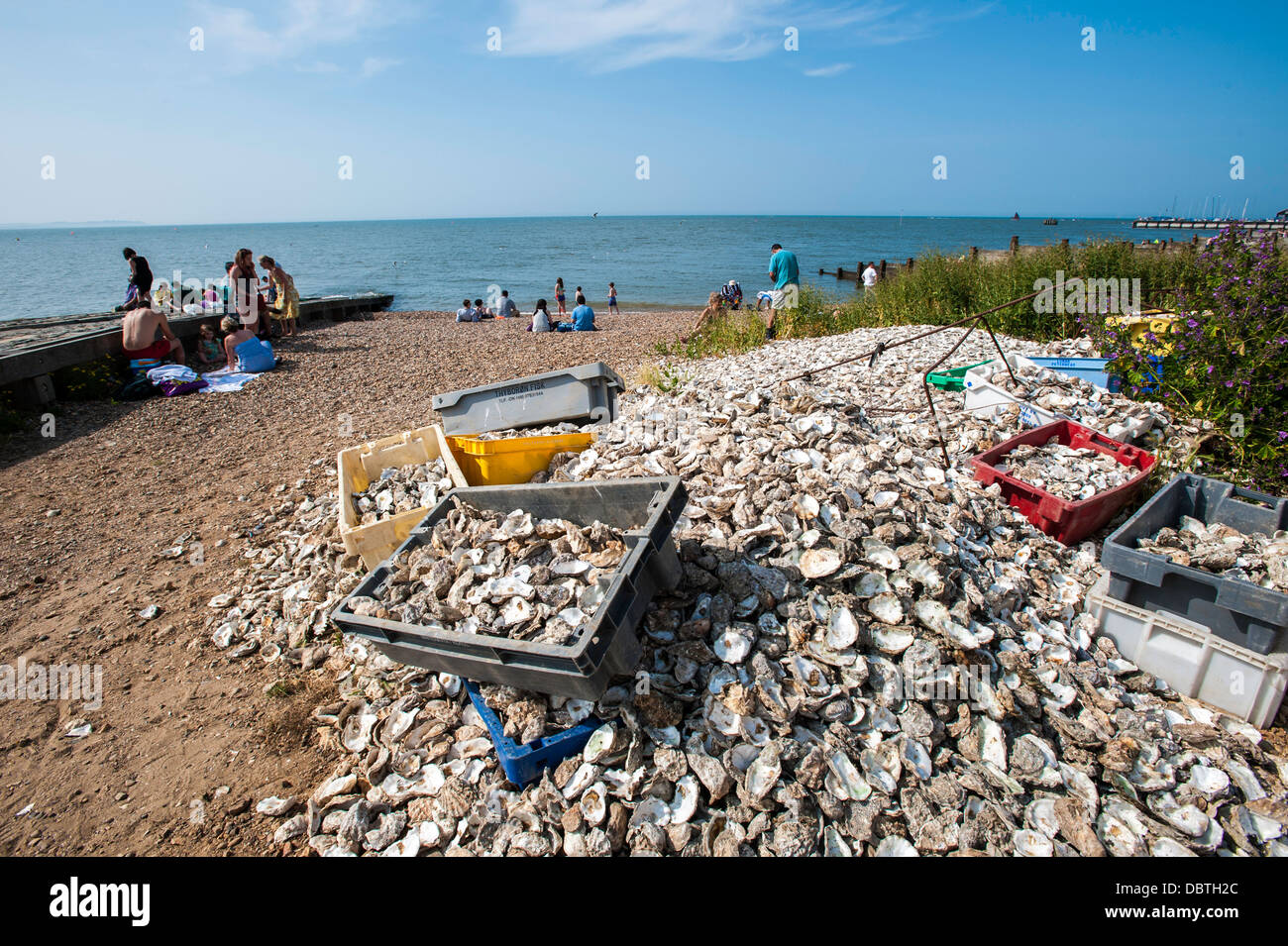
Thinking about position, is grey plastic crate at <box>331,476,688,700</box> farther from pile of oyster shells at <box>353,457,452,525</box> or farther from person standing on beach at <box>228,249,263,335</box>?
person standing on beach at <box>228,249,263,335</box>

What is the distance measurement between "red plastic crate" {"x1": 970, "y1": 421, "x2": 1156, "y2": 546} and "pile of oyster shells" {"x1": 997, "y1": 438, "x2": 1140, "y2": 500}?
6 cm

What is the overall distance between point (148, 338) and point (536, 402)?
765cm

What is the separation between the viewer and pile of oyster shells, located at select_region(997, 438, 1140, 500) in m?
4.30

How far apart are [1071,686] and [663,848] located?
2040 mm

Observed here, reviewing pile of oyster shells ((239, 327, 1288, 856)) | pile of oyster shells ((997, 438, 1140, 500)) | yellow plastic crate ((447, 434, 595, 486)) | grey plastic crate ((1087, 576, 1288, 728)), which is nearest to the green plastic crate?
pile of oyster shells ((997, 438, 1140, 500))

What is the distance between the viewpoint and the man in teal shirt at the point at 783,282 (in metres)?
11.4

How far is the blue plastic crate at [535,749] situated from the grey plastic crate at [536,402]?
11.7ft

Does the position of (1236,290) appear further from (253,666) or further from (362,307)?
(362,307)

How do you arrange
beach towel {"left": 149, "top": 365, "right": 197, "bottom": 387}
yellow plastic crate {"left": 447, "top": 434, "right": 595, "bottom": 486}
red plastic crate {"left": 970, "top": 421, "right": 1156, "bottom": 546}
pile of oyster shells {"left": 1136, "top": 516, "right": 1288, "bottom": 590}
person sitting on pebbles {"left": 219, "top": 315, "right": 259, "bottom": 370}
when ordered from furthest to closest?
person sitting on pebbles {"left": 219, "top": 315, "right": 259, "bottom": 370}
beach towel {"left": 149, "top": 365, "right": 197, "bottom": 387}
yellow plastic crate {"left": 447, "top": 434, "right": 595, "bottom": 486}
red plastic crate {"left": 970, "top": 421, "right": 1156, "bottom": 546}
pile of oyster shells {"left": 1136, "top": 516, "right": 1288, "bottom": 590}

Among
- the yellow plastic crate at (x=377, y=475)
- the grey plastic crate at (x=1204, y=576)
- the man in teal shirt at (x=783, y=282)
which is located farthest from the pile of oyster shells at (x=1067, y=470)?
the man in teal shirt at (x=783, y=282)

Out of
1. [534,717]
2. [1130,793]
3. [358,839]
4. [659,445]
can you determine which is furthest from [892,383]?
[358,839]

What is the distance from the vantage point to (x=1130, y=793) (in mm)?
2508

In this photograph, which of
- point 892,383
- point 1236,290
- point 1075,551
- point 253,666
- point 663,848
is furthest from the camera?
point 892,383

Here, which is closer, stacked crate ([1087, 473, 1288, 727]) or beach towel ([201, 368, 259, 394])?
stacked crate ([1087, 473, 1288, 727])
